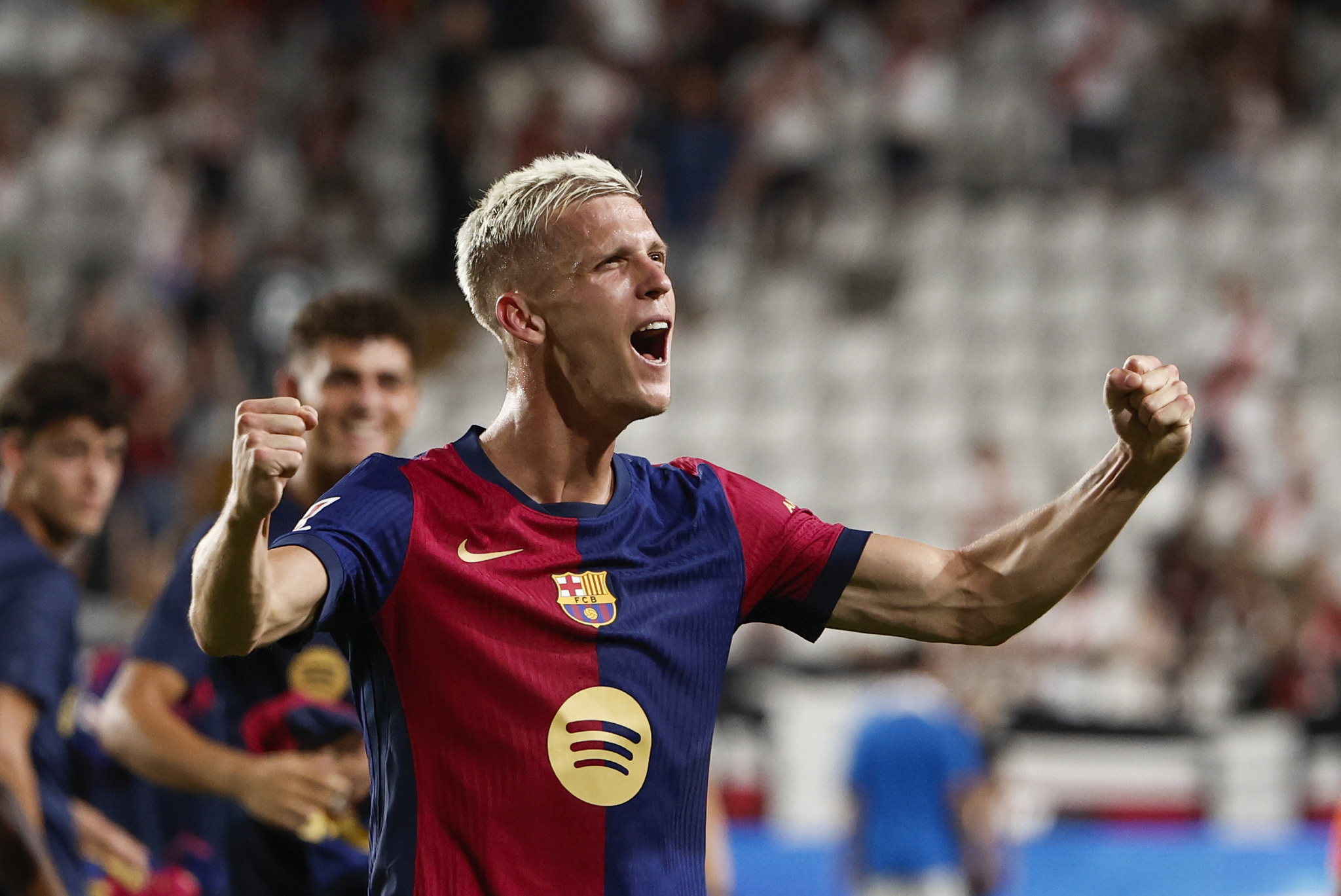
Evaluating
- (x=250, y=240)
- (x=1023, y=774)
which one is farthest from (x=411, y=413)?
(x=250, y=240)

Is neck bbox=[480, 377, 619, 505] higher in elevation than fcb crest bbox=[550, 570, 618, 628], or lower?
higher

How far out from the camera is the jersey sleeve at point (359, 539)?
262 cm

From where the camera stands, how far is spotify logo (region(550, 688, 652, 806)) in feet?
8.95

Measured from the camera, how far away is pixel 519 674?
Result: 2.75 metres

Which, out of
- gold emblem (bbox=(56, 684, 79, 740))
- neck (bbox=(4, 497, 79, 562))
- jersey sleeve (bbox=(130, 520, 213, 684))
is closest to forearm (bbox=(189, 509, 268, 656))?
jersey sleeve (bbox=(130, 520, 213, 684))

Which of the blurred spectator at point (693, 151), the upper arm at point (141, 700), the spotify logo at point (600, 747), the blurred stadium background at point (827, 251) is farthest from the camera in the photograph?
the blurred spectator at point (693, 151)

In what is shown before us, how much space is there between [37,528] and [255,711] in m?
0.81

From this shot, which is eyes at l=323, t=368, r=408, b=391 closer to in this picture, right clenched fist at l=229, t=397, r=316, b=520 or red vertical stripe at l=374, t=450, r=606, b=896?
red vertical stripe at l=374, t=450, r=606, b=896

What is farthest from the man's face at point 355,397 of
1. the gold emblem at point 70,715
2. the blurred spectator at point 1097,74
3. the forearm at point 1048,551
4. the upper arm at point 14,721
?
the blurred spectator at point 1097,74

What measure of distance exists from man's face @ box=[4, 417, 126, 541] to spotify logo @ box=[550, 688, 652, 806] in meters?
2.23

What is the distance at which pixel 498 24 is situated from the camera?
15641 millimetres

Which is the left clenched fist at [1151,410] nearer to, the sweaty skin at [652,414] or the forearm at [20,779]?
the sweaty skin at [652,414]

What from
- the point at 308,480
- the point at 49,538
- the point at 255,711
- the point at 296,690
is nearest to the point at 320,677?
the point at 296,690

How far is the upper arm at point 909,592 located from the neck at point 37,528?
2373 mm
